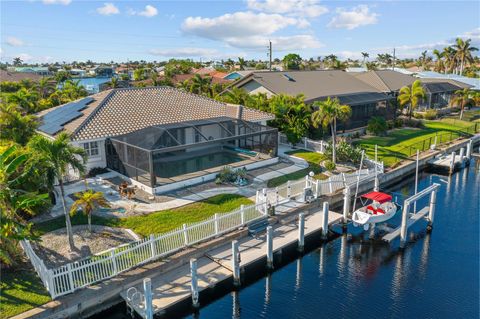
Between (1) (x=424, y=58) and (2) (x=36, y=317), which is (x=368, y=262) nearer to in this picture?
(2) (x=36, y=317)

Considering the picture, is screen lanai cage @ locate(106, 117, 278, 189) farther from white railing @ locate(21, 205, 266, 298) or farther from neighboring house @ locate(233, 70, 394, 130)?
neighboring house @ locate(233, 70, 394, 130)

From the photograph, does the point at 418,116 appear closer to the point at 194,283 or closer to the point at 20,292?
→ the point at 194,283

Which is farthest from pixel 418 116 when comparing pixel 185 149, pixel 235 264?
pixel 235 264

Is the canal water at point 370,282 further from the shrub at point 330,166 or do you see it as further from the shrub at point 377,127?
the shrub at point 377,127

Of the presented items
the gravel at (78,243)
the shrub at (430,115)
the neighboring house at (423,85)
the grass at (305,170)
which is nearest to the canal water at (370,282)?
the gravel at (78,243)

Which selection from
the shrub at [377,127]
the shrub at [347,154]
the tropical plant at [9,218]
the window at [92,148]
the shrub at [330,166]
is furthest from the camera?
the shrub at [377,127]

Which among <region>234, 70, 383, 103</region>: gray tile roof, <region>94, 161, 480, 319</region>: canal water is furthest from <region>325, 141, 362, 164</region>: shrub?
<region>234, 70, 383, 103</region>: gray tile roof
